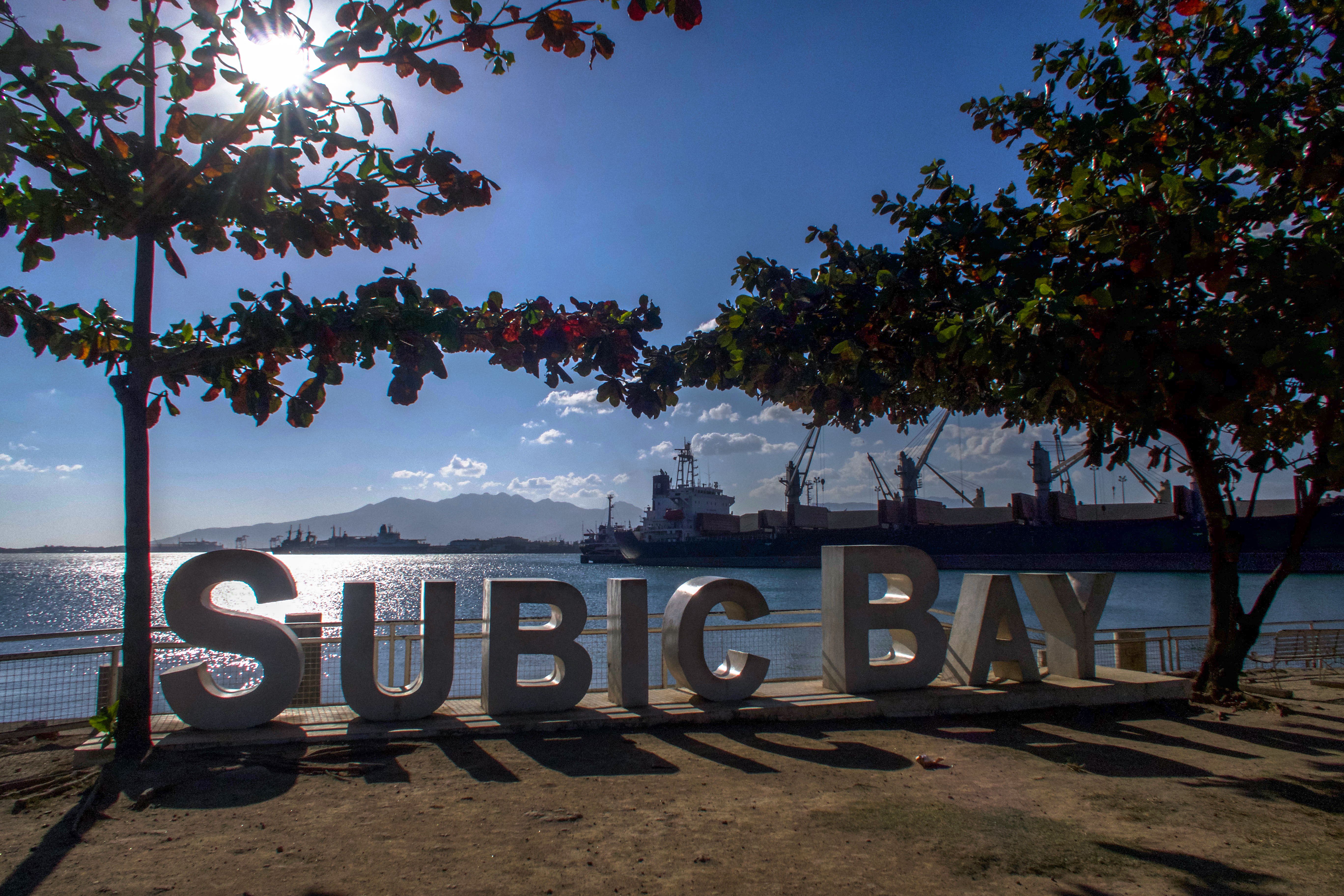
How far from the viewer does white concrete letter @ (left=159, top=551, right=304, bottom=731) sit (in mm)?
6215

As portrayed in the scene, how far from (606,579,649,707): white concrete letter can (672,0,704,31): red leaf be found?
5006 millimetres

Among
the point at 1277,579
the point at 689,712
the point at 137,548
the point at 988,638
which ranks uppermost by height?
the point at 137,548

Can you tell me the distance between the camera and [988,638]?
8.38 meters

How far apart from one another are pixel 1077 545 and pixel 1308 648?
5536cm

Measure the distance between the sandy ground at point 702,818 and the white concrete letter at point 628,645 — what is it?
1.85 feet

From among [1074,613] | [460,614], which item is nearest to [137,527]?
[1074,613]

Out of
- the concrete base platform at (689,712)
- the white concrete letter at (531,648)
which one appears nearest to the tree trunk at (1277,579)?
the concrete base platform at (689,712)

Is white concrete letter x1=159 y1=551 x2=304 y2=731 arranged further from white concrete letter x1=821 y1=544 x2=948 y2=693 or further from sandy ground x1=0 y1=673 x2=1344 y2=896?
white concrete letter x1=821 y1=544 x2=948 y2=693

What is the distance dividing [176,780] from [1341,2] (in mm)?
11051

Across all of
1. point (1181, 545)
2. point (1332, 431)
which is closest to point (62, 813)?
point (1332, 431)

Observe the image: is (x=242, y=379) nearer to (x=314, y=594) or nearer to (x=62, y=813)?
(x=62, y=813)

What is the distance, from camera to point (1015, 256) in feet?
20.3

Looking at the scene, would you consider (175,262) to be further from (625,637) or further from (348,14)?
(625,637)

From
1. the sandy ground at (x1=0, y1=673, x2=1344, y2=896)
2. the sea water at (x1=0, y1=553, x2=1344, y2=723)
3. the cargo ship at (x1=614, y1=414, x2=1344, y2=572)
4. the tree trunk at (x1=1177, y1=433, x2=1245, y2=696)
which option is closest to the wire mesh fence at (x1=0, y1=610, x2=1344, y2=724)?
the sea water at (x1=0, y1=553, x2=1344, y2=723)
